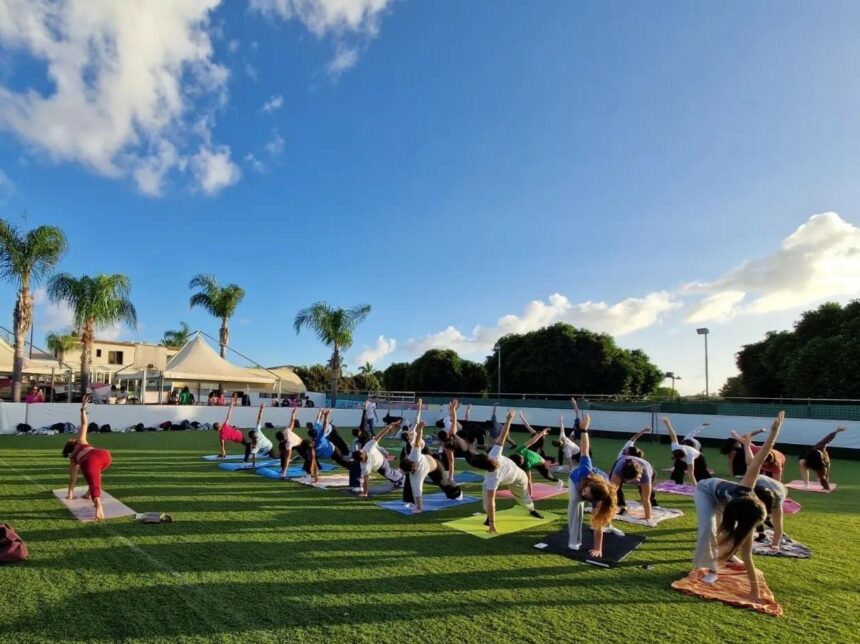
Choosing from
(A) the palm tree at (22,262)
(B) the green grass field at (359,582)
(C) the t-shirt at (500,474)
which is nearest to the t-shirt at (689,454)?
(B) the green grass field at (359,582)

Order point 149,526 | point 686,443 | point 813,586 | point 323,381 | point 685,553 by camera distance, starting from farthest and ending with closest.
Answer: point 323,381 → point 686,443 → point 149,526 → point 685,553 → point 813,586

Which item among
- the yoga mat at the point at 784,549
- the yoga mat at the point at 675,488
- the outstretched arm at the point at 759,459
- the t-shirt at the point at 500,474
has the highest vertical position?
the outstretched arm at the point at 759,459

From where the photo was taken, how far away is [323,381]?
202ft

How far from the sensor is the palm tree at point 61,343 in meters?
45.0

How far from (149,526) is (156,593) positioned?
2.39 meters

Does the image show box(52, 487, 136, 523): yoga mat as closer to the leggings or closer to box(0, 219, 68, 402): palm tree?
the leggings

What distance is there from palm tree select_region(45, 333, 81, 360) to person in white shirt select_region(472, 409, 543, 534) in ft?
153

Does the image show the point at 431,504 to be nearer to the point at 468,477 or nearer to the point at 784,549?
the point at 468,477

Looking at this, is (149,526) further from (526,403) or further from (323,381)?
(323,381)

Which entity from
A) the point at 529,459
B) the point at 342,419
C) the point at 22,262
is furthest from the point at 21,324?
the point at 529,459

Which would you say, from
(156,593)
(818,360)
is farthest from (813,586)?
(818,360)

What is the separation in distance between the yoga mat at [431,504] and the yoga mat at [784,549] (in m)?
4.07

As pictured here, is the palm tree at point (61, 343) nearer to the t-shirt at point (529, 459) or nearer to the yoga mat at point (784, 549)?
the t-shirt at point (529, 459)

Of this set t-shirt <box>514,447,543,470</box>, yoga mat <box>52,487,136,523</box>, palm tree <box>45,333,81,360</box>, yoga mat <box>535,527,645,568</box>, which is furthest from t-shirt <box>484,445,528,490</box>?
palm tree <box>45,333,81,360</box>
